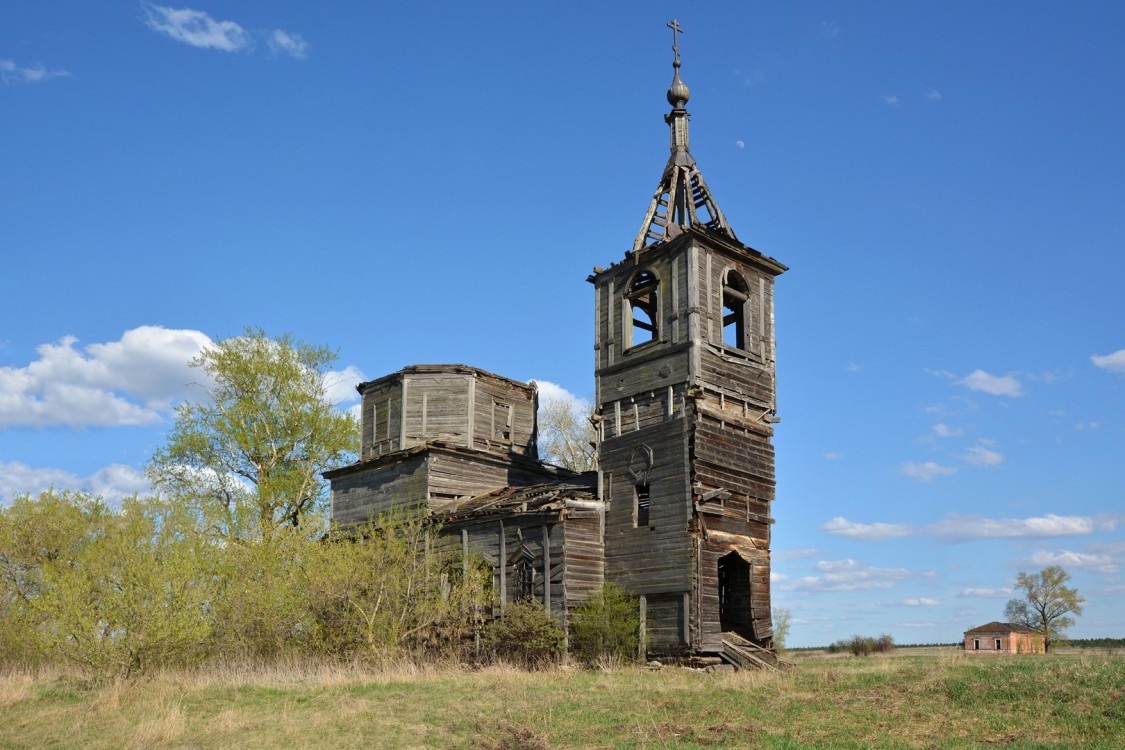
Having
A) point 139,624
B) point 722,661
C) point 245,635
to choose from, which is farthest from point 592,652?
point 139,624

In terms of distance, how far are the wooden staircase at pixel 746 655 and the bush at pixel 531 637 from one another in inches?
182

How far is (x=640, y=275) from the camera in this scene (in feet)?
107

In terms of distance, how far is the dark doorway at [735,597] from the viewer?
28922 millimetres

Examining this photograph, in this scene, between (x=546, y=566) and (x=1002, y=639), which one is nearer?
(x=546, y=566)

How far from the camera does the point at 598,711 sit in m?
17.7

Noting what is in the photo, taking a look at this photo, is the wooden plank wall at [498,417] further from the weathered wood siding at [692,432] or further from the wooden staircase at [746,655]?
the wooden staircase at [746,655]

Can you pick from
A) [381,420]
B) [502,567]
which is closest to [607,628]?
[502,567]

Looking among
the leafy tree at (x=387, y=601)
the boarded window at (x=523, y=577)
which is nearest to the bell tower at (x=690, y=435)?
the boarded window at (x=523, y=577)

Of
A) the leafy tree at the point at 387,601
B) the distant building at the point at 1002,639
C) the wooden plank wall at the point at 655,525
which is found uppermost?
the wooden plank wall at the point at 655,525

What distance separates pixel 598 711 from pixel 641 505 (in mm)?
11923

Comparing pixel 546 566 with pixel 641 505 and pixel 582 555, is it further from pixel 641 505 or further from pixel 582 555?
pixel 641 505

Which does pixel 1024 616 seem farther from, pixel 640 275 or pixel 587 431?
pixel 640 275

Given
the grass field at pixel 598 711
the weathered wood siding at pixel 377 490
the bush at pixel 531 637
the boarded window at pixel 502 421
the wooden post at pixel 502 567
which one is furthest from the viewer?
the boarded window at pixel 502 421

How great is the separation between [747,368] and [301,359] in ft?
76.6
